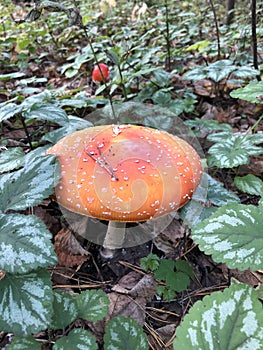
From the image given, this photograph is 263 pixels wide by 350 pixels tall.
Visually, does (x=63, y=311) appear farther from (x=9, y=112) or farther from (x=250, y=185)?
(x=250, y=185)

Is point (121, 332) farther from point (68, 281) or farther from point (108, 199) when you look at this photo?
point (68, 281)

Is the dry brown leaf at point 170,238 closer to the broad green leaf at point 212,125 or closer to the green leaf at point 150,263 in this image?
the green leaf at point 150,263

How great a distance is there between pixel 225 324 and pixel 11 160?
1602 mm

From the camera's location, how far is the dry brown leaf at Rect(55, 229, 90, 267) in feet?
7.15

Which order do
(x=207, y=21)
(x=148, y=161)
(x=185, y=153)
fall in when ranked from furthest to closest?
1. (x=207, y=21)
2. (x=185, y=153)
3. (x=148, y=161)

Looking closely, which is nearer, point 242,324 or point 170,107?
point 242,324

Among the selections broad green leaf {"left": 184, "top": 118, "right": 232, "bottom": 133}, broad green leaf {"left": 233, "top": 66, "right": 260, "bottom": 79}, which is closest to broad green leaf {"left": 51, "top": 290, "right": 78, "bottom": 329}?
broad green leaf {"left": 184, "top": 118, "right": 232, "bottom": 133}

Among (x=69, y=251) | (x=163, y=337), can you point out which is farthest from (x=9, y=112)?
(x=163, y=337)

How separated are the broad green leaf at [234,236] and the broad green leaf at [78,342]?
60 cm

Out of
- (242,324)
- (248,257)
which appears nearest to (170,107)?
(248,257)

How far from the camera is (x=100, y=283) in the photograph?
2.08 m

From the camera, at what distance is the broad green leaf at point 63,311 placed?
1392 mm

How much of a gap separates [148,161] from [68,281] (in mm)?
944

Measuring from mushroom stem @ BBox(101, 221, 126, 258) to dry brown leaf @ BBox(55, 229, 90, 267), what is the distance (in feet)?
0.45
